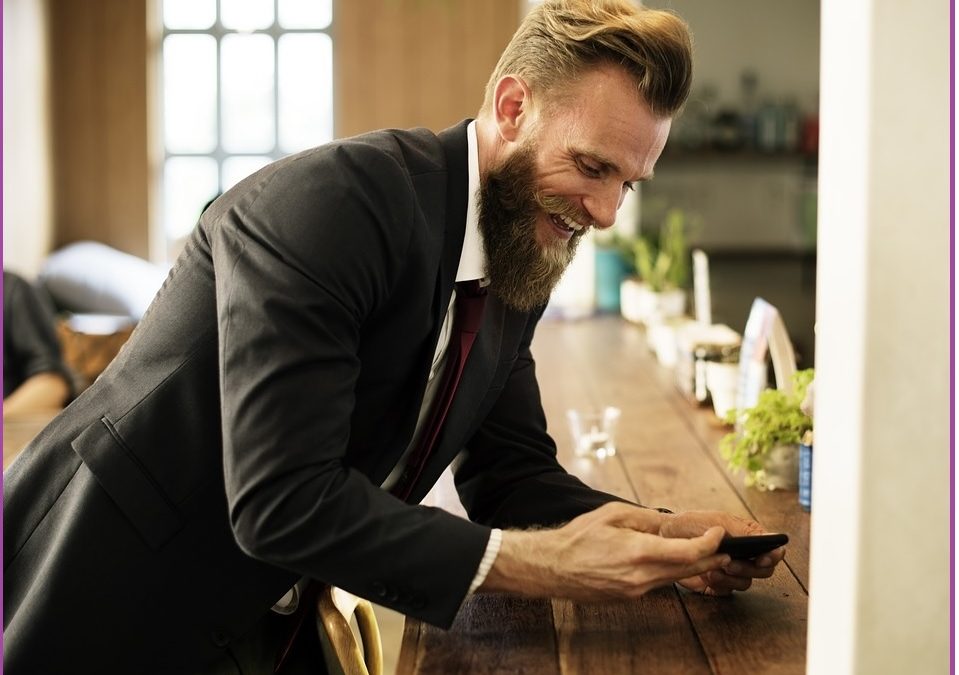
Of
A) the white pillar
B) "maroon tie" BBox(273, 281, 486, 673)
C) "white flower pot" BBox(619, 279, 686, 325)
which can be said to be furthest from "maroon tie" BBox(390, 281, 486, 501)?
"white flower pot" BBox(619, 279, 686, 325)

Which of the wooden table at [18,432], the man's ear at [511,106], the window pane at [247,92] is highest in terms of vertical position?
the window pane at [247,92]

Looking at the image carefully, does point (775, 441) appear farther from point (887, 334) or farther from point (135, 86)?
point (135, 86)

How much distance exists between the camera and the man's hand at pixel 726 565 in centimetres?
147

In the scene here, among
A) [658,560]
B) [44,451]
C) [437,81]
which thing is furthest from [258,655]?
[437,81]

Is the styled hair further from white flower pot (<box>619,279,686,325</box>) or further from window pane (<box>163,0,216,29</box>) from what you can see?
window pane (<box>163,0,216,29</box>)

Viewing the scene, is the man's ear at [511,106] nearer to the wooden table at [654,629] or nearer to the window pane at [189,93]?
the wooden table at [654,629]

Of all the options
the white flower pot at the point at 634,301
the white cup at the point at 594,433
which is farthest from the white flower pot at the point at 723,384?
the white flower pot at the point at 634,301

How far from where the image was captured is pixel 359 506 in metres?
1.26

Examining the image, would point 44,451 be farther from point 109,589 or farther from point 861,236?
point 861,236

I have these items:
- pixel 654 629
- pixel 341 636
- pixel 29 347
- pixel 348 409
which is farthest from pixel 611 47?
pixel 29 347

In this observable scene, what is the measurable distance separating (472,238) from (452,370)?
174 mm

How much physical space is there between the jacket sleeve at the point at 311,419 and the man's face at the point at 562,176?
30 cm

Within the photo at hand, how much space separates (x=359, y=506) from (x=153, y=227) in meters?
6.17

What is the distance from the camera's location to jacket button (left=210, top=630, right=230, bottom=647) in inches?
59.6
